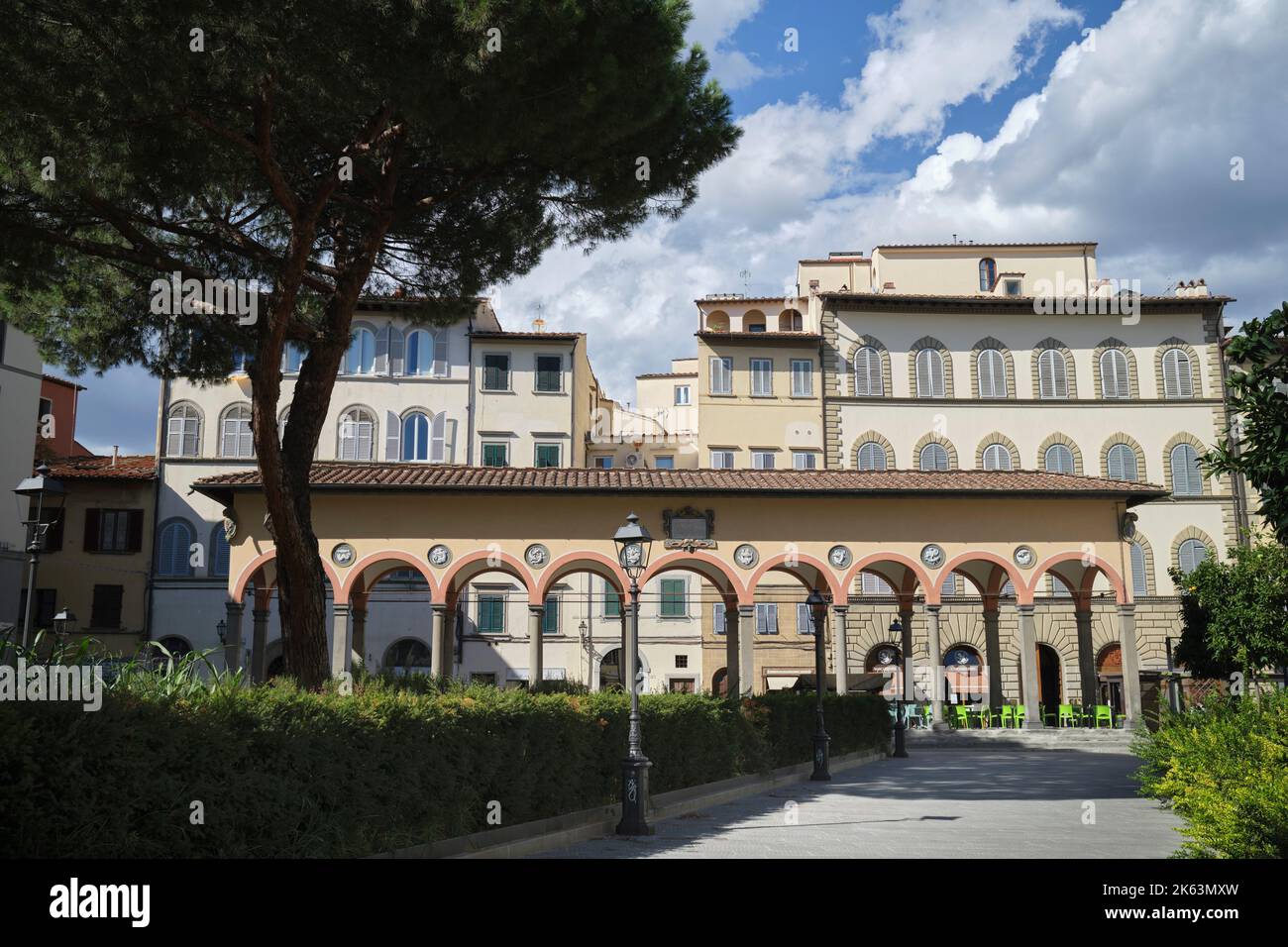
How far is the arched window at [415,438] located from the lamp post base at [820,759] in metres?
23.3

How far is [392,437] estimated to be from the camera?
39094 millimetres

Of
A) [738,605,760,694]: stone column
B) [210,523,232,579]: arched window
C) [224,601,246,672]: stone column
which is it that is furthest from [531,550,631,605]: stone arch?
[210,523,232,579]: arched window

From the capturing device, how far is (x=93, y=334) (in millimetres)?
15000

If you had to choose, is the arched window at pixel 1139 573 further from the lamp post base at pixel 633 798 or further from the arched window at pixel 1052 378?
the lamp post base at pixel 633 798

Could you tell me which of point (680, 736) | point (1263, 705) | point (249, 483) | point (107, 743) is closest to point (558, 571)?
point (249, 483)

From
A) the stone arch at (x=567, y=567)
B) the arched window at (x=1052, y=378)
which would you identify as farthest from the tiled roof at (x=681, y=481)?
the arched window at (x=1052, y=378)

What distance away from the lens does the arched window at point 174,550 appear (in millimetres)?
37156

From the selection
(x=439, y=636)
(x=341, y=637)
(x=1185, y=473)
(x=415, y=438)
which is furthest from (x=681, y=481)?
(x=1185, y=473)

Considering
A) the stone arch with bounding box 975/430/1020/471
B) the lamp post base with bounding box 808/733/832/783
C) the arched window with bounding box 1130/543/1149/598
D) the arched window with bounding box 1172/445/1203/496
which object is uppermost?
the stone arch with bounding box 975/430/1020/471

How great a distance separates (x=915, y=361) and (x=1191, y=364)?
1007 cm

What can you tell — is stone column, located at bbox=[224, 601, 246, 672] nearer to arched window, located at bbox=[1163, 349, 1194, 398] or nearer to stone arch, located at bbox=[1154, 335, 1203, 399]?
stone arch, located at bbox=[1154, 335, 1203, 399]

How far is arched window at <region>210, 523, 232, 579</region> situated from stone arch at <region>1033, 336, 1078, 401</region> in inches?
1135

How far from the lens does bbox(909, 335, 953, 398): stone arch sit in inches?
1630
